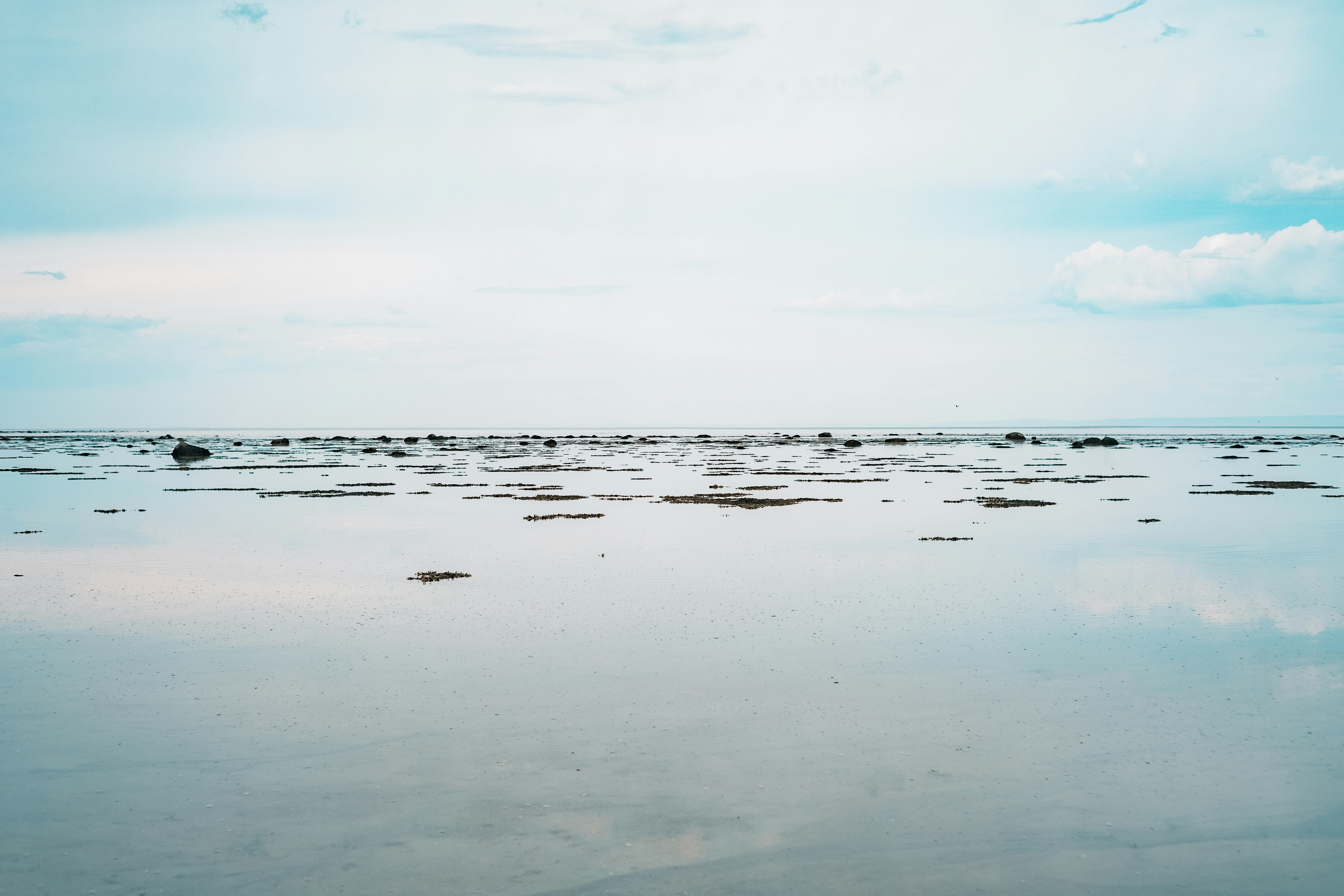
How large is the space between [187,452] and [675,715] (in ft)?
273

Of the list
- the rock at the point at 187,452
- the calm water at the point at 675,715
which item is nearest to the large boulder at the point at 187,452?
the rock at the point at 187,452

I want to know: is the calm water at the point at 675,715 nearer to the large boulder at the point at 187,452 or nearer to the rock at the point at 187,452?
the large boulder at the point at 187,452

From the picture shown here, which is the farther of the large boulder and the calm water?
the large boulder

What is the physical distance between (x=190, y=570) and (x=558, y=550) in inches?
343

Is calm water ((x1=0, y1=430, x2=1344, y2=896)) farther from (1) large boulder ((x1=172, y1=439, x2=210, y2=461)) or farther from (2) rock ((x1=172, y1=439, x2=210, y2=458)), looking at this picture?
(2) rock ((x1=172, y1=439, x2=210, y2=458))

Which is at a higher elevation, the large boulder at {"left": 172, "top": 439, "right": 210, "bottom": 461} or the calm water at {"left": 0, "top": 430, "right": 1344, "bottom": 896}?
the large boulder at {"left": 172, "top": 439, "right": 210, "bottom": 461}

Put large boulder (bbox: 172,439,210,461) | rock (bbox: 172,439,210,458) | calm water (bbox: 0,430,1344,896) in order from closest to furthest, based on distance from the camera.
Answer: calm water (bbox: 0,430,1344,896) → large boulder (bbox: 172,439,210,461) → rock (bbox: 172,439,210,458)

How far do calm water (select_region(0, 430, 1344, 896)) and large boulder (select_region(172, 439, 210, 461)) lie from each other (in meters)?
59.9

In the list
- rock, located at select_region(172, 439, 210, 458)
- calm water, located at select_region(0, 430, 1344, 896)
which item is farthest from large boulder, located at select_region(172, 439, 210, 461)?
calm water, located at select_region(0, 430, 1344, 896)

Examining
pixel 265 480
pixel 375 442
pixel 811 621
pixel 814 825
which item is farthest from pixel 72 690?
pixel 375 442

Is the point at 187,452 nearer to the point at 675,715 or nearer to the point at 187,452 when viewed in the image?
the point at 187,452

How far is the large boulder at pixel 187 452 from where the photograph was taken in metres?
78.8

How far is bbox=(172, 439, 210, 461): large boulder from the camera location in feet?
259

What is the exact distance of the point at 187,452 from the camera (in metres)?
80.5
